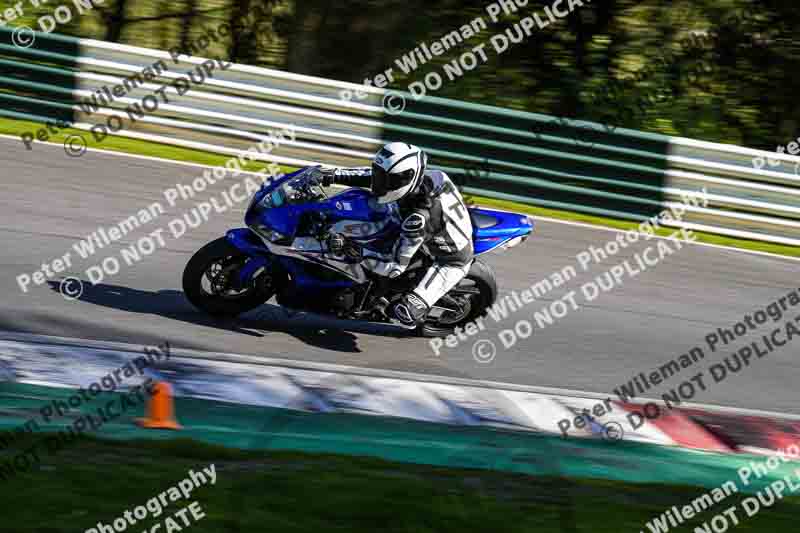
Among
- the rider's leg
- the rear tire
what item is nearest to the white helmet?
the rider's leg

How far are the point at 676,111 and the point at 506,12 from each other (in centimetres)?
345

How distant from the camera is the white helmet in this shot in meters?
8.44

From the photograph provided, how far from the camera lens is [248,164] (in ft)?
47.9

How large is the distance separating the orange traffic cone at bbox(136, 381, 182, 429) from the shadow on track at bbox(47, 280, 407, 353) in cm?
210

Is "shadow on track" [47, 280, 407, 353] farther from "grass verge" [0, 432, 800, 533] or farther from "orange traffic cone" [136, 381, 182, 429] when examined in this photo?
"grass verge" [0, 432, 800, 533]

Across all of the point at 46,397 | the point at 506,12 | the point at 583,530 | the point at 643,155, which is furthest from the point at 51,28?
the point at 583,530

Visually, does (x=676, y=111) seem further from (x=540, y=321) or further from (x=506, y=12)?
(x=540, y=321)

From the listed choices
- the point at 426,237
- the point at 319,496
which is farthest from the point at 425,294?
the point at 319,496

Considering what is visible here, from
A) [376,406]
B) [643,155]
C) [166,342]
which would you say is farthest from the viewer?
[643,155]

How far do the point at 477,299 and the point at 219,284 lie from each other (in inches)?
86.2

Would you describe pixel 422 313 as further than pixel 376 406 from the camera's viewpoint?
Yes

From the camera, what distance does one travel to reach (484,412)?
324 inches

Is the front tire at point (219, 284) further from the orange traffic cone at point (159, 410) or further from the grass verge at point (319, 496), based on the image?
the grass verge at point (319, 496)

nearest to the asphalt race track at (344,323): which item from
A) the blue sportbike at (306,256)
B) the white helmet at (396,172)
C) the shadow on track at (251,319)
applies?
the shadow on track at (251,319)
